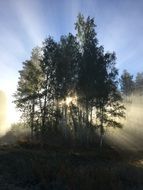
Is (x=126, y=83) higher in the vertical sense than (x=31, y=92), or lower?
higher

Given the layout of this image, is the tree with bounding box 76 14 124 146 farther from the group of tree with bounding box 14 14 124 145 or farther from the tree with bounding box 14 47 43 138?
the tree with bounding box 14 47 43 138

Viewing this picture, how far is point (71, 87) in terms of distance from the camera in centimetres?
3875

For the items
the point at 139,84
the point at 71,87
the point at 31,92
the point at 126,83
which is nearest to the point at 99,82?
the point at 71,87

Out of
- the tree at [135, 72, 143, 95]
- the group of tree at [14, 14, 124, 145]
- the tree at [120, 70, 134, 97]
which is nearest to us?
the group of tree at [14, 14, 124, 145]

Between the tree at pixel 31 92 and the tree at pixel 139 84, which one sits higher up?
the tree at pixel 139 84

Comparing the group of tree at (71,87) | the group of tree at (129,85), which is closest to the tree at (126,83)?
the group of tree at (129,85)

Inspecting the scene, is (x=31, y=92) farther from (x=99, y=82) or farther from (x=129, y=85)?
(x=129, y=85)

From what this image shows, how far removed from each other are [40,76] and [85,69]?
17.5 feet

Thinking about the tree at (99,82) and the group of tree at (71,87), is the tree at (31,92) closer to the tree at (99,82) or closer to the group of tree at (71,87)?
the group of tree at (71,87)

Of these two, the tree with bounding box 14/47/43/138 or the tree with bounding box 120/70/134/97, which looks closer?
the tree with bounding box 14/47/43/138

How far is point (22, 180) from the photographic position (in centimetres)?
1343

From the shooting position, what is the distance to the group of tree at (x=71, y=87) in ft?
117

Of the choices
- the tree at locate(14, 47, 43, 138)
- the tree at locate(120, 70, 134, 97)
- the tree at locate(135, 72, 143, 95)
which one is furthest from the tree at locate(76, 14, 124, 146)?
the tree at locate(135, 72, 143, 95)

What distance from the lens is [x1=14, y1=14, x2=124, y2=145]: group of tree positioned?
3572 centimetres
